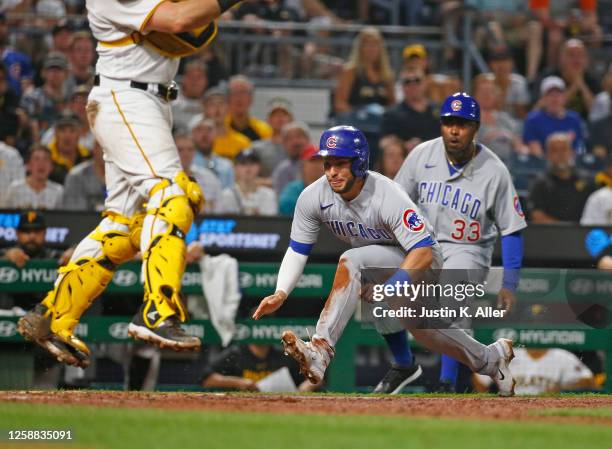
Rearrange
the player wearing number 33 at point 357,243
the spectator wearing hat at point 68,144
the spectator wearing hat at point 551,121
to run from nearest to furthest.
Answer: the player wearing number 33 at point 357,243
the spectator wearing hat at point 68,144
the spectator wearing hat at point 551,121

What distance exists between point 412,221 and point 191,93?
5859mm

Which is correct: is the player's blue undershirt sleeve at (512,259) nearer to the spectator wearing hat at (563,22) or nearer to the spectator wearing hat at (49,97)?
the spectator wearing hat at (49,97)

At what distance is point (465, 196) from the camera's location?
25.6 ft

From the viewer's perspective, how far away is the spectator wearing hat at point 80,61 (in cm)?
1178

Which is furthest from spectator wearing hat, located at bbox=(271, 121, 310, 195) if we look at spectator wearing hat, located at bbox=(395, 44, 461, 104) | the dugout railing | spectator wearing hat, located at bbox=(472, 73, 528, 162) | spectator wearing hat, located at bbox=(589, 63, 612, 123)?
spectator wearing hat, located at bbox=(589, 63, 612, 123)

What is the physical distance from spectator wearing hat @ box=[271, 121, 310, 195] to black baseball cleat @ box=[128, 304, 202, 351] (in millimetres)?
4470

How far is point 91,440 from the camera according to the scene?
185 inches

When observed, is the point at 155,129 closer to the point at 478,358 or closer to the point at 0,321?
the point at 478,358

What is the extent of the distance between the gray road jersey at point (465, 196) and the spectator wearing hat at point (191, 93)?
14.6 ft

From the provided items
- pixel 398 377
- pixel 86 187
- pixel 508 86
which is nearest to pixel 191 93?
pixel 86 187

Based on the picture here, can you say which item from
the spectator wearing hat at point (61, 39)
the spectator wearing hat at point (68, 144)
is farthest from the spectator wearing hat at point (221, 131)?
the spectator wearing hat at point (61, 39)

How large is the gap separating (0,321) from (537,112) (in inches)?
242

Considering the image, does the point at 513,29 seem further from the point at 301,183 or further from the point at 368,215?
the point at 368,215

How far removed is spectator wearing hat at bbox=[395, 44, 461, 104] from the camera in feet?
40.3
